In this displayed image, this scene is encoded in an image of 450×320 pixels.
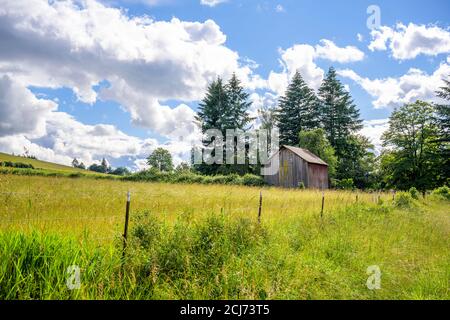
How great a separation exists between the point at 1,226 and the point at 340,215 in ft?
34.0

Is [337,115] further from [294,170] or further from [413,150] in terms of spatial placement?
[294,170]

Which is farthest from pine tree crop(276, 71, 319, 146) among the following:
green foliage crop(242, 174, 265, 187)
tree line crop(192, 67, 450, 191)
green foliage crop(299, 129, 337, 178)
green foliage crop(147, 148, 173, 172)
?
green foliage crop(147, 148, 173, 172)

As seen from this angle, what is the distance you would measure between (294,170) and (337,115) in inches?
898

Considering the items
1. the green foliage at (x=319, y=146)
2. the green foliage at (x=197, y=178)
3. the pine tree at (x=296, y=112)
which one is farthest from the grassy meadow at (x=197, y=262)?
the pine tree at (x=296, y=112)

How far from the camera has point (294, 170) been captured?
34094 mm

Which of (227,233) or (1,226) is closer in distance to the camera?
(1,226)

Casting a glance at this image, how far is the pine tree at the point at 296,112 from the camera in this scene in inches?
2046

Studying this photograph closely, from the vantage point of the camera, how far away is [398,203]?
1636 centimetres

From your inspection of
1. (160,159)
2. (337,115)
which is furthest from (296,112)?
(160,159)

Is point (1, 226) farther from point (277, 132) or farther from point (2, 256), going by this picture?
point (277, 132)

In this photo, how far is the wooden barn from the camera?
3331 centimetres

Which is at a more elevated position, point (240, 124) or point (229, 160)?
point (240, 124)
